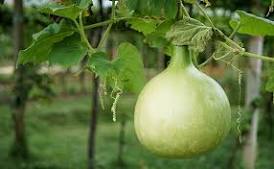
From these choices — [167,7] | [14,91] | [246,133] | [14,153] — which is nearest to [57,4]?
[167,7]

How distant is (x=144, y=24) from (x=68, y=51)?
0.59 feet

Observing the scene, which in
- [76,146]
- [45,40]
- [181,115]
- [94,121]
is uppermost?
[45,40]

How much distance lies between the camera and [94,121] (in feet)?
13.0

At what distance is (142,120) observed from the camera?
76cm

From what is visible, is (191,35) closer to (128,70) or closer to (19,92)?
(128,70)

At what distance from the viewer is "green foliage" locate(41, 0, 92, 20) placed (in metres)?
0.77

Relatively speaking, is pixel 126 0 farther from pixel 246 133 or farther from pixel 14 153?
pixel 14 153

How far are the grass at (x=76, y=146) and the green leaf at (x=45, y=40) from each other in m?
2.96

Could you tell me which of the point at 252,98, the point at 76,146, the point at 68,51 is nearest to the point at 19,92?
the point at 252,98

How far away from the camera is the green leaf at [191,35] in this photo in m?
0.76

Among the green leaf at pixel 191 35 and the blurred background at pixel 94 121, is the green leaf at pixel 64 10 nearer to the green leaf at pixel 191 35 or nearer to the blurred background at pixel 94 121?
the green leaf at pixel 191 35

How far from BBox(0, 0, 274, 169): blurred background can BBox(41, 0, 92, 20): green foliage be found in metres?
0.37

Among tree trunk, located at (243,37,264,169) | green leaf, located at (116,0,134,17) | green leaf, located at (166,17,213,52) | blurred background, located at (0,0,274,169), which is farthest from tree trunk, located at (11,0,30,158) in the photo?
green leaf, located at (166,17,213,52)

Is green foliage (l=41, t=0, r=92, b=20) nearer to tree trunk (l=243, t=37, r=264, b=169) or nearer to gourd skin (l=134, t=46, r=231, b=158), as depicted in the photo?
gourd skin (l=134, t=46, r=231, b=158)
